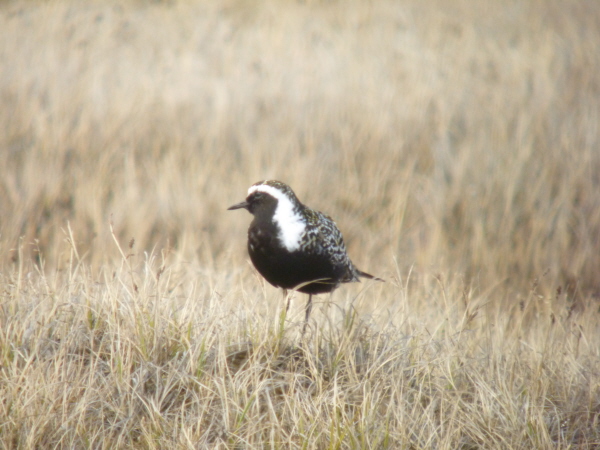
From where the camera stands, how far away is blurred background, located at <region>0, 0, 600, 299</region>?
5664mm

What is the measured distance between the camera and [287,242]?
3324 millimetres

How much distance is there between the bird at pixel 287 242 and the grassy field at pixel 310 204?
174 millimetres

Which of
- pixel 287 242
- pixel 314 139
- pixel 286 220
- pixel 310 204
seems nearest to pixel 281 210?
pixel 286 220

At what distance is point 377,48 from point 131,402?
22.1 feet

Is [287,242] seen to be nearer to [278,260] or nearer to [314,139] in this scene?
[278,260]

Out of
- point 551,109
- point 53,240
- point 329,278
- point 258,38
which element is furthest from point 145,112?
point 551,109

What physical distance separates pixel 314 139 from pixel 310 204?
892 mm

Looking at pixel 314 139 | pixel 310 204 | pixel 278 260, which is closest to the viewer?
pixel 278 260

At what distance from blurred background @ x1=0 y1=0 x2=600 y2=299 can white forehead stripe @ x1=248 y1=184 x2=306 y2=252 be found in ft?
4.14

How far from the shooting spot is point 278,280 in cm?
337

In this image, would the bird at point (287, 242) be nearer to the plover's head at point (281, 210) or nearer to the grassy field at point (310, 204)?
the plover's head at point (281, 210)

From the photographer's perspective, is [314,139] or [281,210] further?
[314,139]

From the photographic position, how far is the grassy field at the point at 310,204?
9.39 feet

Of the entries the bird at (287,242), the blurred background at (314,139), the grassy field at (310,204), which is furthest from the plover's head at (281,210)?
the blurred background at (314,139)
